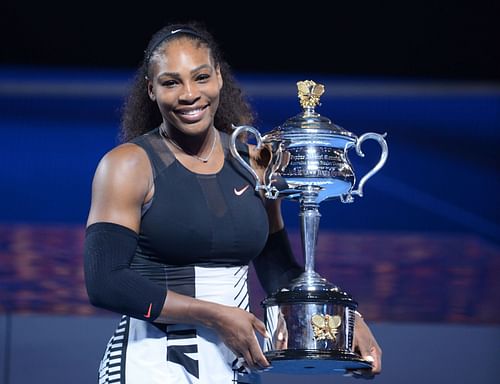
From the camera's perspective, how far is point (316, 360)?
6.20 feet

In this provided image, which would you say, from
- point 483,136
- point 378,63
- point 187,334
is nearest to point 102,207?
point 187,334

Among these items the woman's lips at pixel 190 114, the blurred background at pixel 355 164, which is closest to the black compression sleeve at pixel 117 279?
the woman's lips at pixel 190 114

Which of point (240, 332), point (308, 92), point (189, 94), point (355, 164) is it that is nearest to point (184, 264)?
point (240, 332)

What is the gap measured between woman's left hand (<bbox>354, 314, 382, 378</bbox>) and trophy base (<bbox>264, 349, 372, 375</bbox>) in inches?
0.4

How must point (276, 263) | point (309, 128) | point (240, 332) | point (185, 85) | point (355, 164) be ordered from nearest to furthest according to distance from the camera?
point (240, 332)
point (185, 85)
point (309, 128)
point (276, 263)
point (355, 164)

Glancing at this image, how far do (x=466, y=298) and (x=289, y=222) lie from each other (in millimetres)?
633

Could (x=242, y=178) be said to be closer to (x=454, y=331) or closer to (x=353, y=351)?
(x=353, y=351)

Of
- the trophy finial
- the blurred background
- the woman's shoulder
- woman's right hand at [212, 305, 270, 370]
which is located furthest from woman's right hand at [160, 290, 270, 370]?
the blurred background

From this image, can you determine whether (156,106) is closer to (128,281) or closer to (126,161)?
(126,161)

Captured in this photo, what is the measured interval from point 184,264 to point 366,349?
34 centimetres

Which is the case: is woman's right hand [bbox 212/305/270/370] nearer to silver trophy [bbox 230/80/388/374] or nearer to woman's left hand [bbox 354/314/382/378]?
silver trophy [bbox 230/80/388/374]

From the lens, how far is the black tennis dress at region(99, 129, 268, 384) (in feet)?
6.10

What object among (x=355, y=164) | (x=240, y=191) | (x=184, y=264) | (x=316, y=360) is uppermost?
(x=355, y=164)

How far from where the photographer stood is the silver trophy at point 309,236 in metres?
1.91
